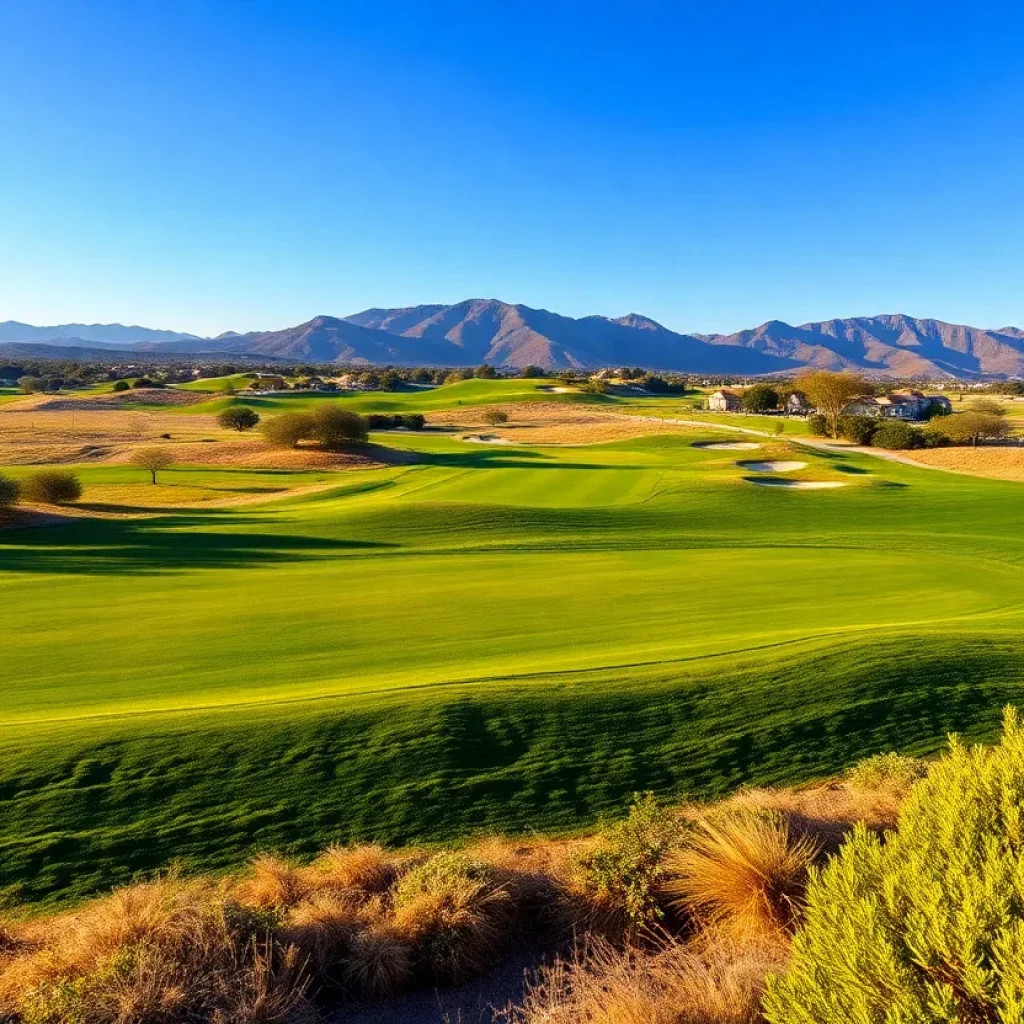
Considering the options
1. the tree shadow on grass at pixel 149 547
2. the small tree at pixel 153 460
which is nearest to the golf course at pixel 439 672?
the tree shadow on grass at pixel 149 547

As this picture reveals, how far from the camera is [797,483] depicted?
44.5 m

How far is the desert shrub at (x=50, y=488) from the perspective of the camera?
36.1 meters

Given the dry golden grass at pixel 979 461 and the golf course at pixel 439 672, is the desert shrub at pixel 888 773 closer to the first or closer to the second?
the golf course at pixel 439 672

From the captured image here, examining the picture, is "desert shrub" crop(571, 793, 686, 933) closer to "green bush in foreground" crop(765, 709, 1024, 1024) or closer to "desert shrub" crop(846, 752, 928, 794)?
"green bush in foreground" crop(765, 709, 1024, 1024)

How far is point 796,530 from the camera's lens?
106 feet

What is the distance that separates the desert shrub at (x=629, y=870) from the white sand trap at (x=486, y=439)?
6729 centimetres

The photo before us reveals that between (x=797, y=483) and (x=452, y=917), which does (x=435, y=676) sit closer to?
(x=452, y=917)

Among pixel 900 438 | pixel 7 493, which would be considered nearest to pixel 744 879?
pixel 7 493

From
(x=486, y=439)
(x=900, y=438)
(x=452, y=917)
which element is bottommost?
(x=486, y=439)

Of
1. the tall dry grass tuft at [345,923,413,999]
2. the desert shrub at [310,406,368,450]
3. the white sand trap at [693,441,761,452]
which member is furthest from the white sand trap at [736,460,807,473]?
the tall dry grass tuft at [345,923,413,999]

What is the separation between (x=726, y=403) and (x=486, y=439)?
187 feet

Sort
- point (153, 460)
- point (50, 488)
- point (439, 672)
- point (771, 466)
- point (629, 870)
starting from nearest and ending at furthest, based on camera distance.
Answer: point (629, 870), point (439, 672), point (50, 488), point (153, 460), point (771, 466)

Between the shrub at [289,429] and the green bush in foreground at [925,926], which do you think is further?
the shrub at [289,429]

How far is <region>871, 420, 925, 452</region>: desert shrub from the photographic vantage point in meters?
65.6
